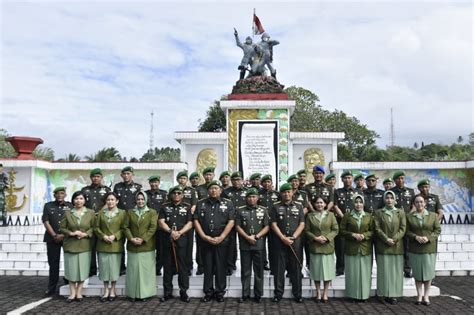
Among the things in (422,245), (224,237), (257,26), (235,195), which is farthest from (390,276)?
(257,26)

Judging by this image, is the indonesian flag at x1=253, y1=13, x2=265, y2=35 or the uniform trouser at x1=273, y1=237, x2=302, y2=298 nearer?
the uniform trouser at x1=273, y1=237, x2=302, y2=298

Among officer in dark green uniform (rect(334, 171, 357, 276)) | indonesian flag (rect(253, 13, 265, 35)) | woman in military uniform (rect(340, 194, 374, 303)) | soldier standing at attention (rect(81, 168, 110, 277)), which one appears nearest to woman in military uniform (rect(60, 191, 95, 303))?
soldier standing at attention (rect(81, 168, 110, 277))

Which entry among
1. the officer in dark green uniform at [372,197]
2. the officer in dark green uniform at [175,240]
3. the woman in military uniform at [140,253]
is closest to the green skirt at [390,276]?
the officer in dark green uniform at [372,197]

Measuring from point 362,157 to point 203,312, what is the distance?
82.4 feet

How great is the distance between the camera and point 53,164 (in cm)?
1412

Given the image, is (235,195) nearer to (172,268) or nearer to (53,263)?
(172,268)

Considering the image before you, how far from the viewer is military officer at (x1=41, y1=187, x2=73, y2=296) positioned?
20.4ft

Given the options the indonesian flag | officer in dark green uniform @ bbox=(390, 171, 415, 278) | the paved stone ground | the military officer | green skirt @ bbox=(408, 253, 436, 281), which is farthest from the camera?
the indonesian flag

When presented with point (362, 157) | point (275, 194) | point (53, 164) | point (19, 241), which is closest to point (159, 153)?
point (362, 157)

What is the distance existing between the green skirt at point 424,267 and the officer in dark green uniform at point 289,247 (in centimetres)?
146

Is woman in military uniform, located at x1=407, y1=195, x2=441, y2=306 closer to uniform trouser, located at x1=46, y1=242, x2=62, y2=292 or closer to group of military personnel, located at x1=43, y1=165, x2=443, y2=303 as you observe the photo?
group of military personnel, located at x1=43, y1=165, x2=443, y2=303

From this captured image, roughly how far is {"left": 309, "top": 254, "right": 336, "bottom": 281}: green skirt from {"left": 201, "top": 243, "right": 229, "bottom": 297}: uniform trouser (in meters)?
1.14

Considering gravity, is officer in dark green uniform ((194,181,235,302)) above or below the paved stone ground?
above

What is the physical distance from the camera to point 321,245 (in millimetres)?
5750
